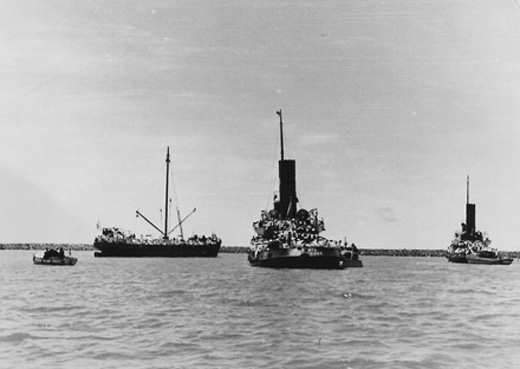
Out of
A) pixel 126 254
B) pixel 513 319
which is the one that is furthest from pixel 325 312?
pixel 126 254

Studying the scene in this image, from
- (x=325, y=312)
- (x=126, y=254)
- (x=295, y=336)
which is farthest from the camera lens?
(x=126, y=254)

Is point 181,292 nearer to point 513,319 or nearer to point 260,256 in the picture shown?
point 513,319

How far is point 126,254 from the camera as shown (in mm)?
172750

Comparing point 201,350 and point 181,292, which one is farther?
point 181,292

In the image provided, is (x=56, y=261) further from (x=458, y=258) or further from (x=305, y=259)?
(x=458, y=258)

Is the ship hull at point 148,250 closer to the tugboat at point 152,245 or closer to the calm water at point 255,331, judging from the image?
the tugboat at point 152,245

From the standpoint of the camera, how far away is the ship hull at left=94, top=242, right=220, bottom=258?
563 feet

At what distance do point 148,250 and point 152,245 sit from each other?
66.1 inches

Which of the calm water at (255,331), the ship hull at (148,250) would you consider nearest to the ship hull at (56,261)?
the ship hull at (148,250)

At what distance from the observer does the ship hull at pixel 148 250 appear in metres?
172

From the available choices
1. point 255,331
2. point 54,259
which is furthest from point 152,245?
point 255,331

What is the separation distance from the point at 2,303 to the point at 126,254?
13645 cm

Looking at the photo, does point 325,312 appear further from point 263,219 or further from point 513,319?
point 263,219

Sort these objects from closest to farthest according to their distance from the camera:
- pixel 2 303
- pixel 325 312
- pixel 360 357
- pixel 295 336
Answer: pixel 360 357
pixel 295 336
pixel 325 312
pixel 2 303
